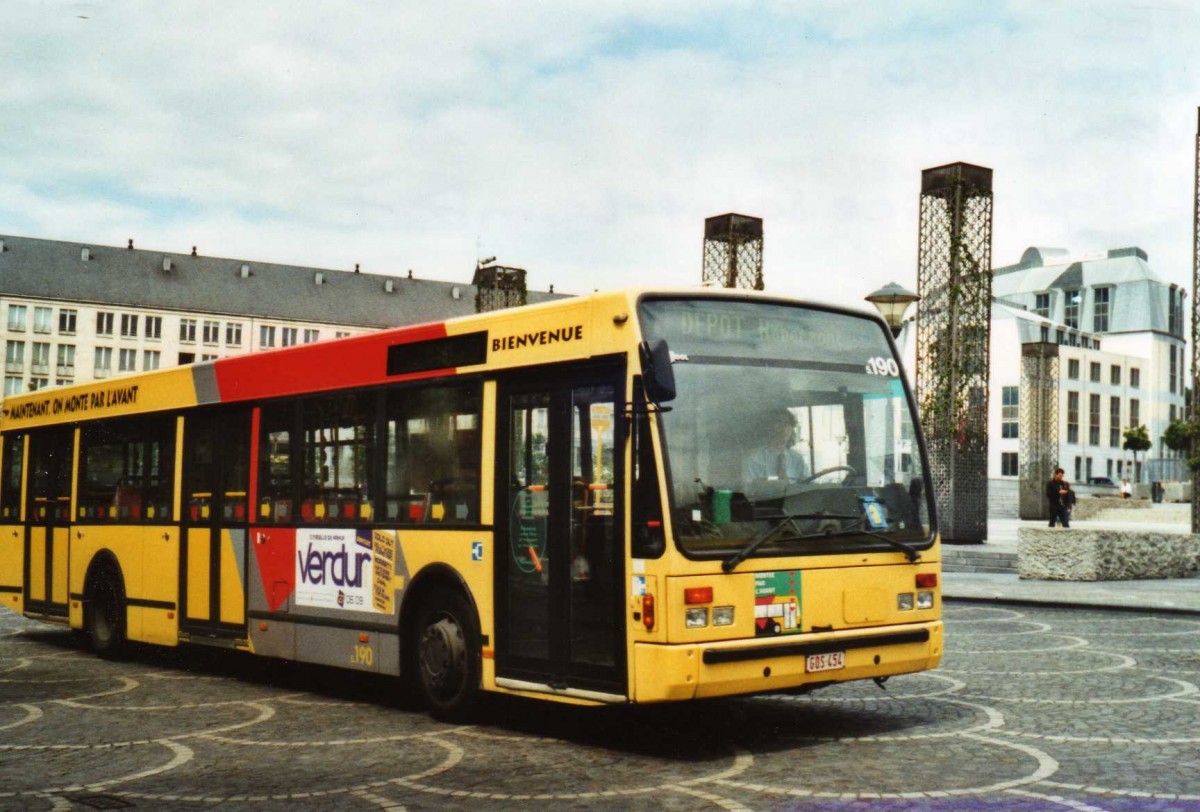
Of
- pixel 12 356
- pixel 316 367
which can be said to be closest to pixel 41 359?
pixel 12 356

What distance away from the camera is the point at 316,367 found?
39.2 feet

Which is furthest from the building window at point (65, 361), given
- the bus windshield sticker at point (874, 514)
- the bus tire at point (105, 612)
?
the bus windshield sticker at point (874, 514)

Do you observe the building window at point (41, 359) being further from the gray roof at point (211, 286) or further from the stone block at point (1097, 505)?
the stone block at point (1097, 505)

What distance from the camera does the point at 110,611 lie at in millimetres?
14891

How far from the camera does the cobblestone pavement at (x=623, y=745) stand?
23.6 ft

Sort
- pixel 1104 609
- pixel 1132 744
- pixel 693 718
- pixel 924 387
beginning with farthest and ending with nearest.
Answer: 1. pixel 924 387
2. pixel 1104 609
3. pixel 693 718
4. pixel 1132 744

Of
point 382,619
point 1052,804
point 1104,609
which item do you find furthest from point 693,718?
point 1104,609

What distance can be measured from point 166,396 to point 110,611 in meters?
2.47

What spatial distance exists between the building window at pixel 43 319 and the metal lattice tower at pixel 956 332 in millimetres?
92571

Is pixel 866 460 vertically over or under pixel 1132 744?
over

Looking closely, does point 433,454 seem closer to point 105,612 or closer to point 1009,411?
point 105,612

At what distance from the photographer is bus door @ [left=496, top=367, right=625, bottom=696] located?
867 centimetres

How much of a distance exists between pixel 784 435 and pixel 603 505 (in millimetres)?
1200

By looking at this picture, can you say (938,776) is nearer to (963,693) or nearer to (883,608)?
(883,608)
